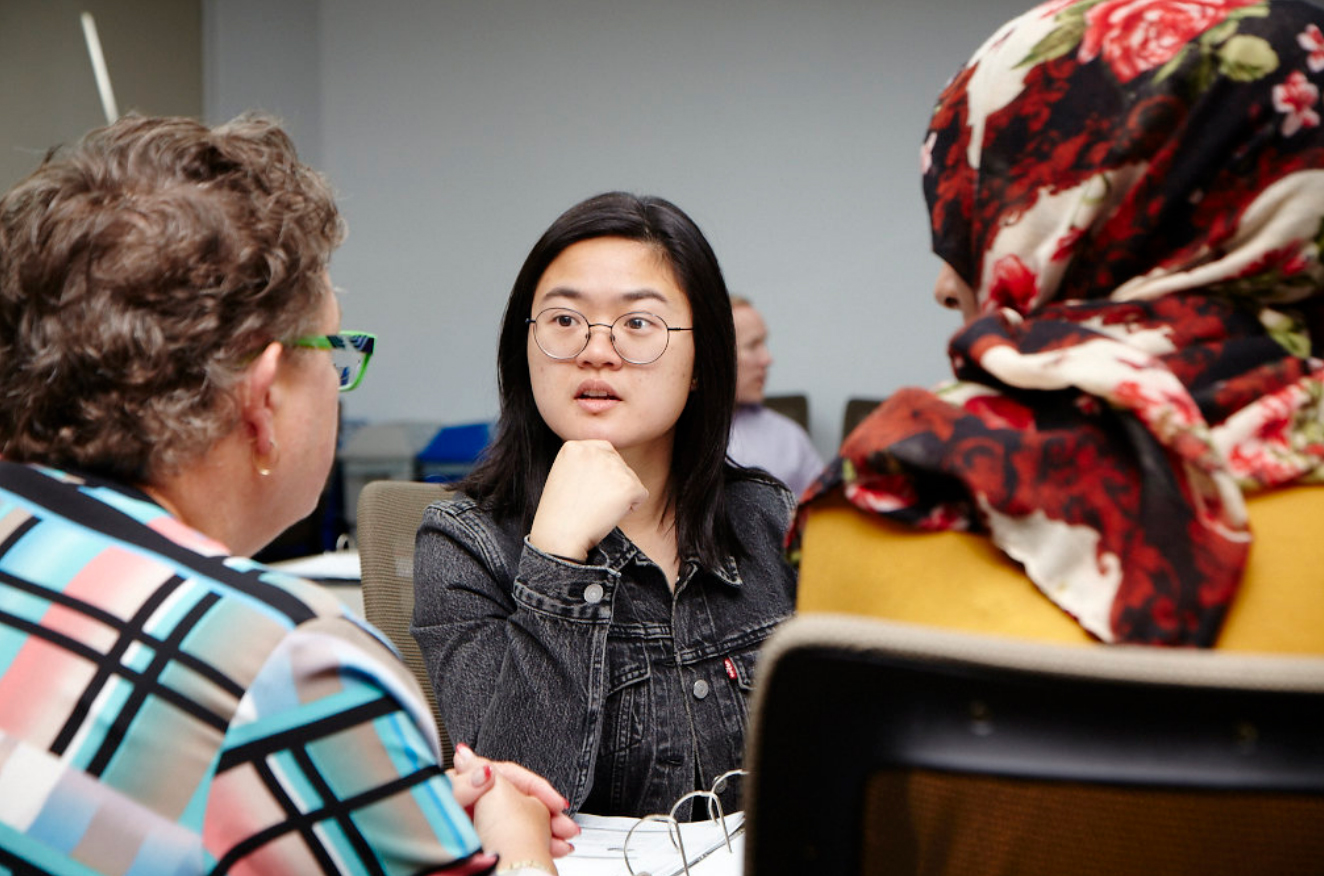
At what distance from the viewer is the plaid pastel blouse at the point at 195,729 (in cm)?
74

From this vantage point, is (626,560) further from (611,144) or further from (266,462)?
(611,144)

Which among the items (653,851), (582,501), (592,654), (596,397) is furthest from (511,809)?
(596,397)

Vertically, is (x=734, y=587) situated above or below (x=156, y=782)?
below

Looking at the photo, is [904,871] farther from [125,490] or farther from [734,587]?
[734,587]

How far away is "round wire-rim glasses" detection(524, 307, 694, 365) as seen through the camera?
1.65 meters

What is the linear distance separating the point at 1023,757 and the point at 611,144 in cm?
534

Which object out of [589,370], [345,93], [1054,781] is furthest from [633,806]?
[345,93]

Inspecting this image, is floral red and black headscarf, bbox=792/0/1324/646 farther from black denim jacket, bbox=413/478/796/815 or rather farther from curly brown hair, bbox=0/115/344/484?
black denim jacket, bbox=413/478/796/815

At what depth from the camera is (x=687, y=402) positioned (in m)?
1.79

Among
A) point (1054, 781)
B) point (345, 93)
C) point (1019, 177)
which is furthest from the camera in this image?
point (345, 93)

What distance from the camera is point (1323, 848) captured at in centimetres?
61

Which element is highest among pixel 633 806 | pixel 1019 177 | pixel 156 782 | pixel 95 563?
pixel 1019 177

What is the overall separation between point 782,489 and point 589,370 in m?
0.44

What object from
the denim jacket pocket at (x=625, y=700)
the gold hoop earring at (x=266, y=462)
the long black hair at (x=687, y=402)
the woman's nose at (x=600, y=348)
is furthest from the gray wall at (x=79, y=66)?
the gold hoop earring at (x=266, y=462)
